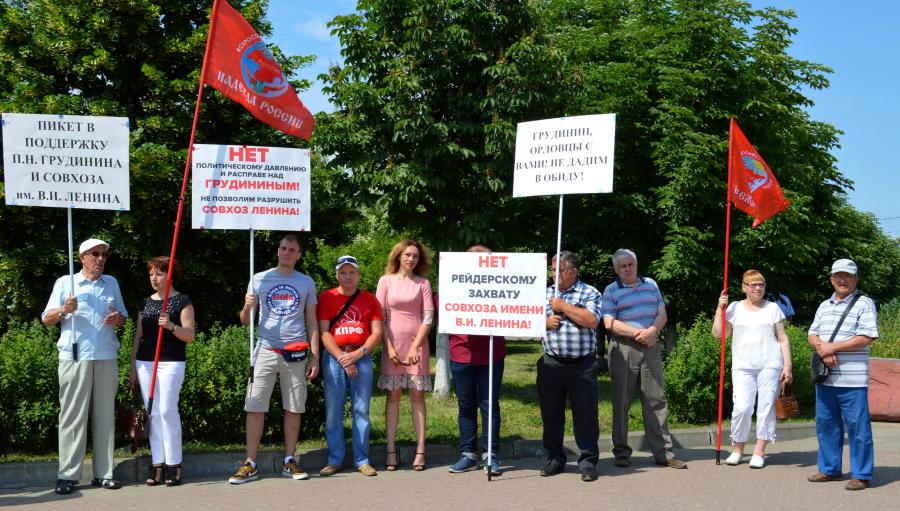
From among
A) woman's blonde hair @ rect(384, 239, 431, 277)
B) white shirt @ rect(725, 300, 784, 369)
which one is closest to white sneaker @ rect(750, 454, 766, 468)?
white shirt @ rect(725, 300, 784, 369)

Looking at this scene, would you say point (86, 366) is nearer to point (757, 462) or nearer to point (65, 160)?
point (65, 160)

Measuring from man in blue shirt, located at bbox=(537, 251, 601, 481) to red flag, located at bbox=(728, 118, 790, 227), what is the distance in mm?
2277

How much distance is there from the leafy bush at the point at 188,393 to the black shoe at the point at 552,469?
233 cm

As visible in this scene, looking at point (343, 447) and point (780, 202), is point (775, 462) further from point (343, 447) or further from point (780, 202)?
point (343, 447)

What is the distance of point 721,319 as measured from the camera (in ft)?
27.6

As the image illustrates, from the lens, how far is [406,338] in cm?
792

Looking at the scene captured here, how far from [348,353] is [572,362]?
2.01 m

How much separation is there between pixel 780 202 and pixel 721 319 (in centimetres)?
185

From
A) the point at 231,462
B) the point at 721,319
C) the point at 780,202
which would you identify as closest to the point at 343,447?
the point at 231,462

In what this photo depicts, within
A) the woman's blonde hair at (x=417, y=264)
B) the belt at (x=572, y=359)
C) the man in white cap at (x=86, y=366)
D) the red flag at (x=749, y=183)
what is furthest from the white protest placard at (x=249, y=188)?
the red flag at (x=749, y=183)

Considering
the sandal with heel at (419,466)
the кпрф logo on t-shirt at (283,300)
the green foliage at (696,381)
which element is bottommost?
the sandal with heel at (419,466)

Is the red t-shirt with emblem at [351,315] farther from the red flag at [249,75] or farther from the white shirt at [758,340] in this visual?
the white shirt at [758,340]

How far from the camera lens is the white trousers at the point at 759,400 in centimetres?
806

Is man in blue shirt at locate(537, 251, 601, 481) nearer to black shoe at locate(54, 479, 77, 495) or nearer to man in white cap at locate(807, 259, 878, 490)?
man in white cap at locate(807, 259, 878, 490)
